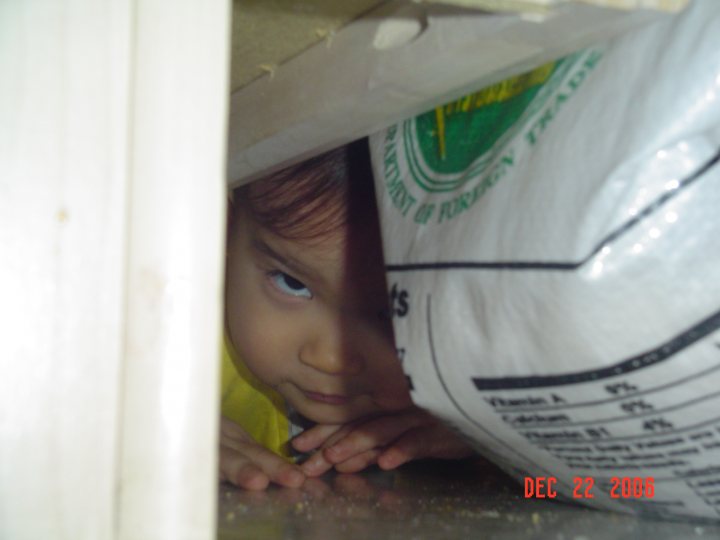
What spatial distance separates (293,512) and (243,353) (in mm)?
389

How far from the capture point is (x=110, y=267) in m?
0.23

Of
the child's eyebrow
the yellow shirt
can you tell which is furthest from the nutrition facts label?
the yellow shirt

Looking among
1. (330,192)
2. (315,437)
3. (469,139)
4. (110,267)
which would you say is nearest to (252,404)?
(315,437)

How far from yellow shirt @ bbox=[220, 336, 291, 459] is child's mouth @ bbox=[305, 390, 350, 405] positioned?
114 millimetres

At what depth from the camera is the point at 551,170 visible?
0.34 metres

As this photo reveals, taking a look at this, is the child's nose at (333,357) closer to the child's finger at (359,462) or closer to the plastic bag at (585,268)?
the child's finger at (359,462)

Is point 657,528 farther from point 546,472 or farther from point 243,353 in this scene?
point 243,353

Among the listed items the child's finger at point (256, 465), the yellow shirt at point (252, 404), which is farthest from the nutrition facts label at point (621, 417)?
the yellow shirt at point (252, 404)

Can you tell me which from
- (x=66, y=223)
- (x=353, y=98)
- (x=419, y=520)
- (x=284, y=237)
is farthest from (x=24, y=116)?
(x=284, y=237)

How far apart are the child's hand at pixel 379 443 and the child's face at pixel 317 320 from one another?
16 millimetres

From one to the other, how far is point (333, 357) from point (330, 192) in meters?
0.17

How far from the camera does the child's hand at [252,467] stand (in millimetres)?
644

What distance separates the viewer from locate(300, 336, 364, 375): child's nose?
775 millimetres
